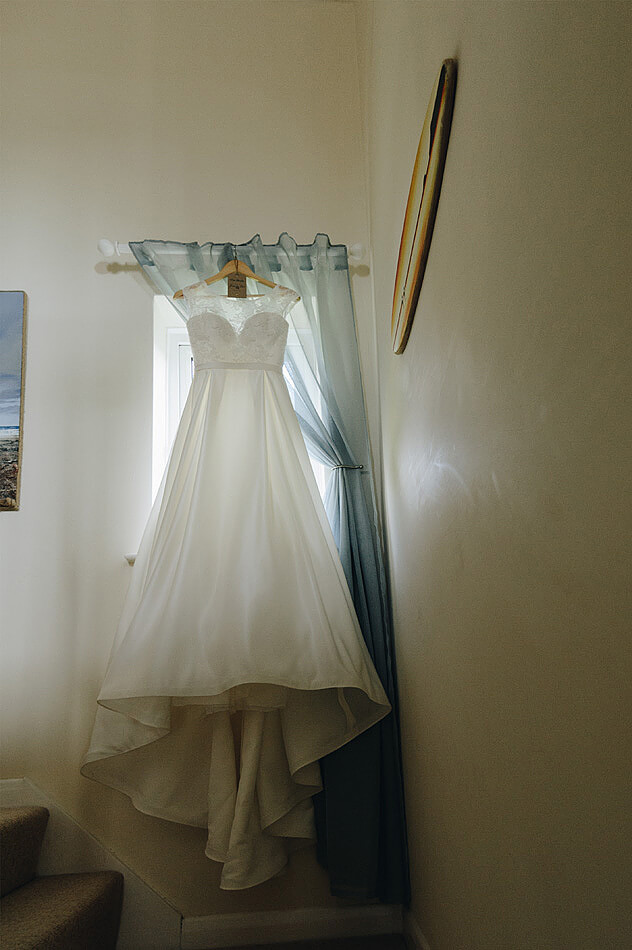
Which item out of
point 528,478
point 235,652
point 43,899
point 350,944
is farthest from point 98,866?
point 528,478

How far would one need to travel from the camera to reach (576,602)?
2.14 ft

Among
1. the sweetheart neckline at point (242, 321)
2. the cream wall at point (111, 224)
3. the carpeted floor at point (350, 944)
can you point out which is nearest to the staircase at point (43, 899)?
the cream wall at point (111, 224)

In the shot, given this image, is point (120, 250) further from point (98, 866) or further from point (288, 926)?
point (288, 926)

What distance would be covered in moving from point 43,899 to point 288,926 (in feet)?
2.11

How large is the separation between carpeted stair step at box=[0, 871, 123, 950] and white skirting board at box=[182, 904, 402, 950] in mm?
230

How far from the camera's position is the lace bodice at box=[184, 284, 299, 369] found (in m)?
1.93

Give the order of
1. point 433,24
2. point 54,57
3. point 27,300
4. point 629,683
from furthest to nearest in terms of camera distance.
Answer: point 54,57
point 27,300
point 433,24
point 629,683

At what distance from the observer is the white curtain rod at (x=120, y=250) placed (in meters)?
2.11

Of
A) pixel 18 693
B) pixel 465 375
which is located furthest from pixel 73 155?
pixel 465 375

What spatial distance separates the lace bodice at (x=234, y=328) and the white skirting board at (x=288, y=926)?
151 centimetres

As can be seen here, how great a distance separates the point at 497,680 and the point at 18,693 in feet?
5.02

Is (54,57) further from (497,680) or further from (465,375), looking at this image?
(497,680)

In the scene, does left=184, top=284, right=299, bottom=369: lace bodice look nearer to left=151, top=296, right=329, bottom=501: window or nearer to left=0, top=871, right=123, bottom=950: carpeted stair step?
left=151, top=296, right=329, bottom=501: window

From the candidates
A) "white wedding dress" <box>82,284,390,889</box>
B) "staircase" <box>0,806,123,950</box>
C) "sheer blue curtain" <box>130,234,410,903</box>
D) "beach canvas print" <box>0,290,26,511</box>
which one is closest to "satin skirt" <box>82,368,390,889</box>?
"white wedding dress" <box>82,284,390,889</box>
